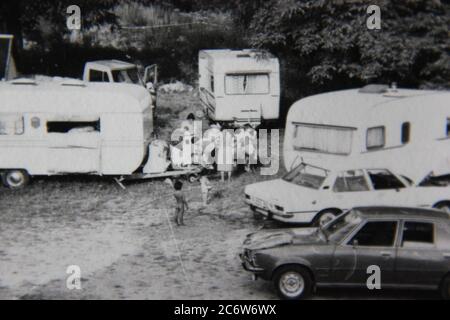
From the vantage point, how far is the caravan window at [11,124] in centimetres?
1803

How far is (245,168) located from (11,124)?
5927 millimetres

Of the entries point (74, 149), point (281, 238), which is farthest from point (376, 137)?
point (74, 149)

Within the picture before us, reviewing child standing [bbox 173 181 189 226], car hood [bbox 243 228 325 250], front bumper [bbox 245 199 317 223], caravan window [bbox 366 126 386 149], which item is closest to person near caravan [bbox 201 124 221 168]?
child standing [bbox 173 181 189 226]

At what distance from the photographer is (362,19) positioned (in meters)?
21.2

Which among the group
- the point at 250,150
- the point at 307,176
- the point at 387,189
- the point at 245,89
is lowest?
the point at 387,189

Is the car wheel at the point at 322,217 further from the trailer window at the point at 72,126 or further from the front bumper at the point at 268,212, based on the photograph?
the trailer window at the point at 72,126

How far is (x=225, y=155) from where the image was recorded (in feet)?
61.3

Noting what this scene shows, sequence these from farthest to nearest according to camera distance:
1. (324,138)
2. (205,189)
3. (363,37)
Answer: (363,37)
(205,189)
(324,138)

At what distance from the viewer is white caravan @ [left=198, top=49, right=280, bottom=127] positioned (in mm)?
21969

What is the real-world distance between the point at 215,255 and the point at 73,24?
593 inches

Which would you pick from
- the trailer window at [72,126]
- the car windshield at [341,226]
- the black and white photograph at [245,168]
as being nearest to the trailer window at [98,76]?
the black and white photograph at [245,168]

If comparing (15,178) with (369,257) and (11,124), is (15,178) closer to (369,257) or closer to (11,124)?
(11,124)

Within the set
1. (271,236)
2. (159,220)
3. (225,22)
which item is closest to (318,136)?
(159,220)
